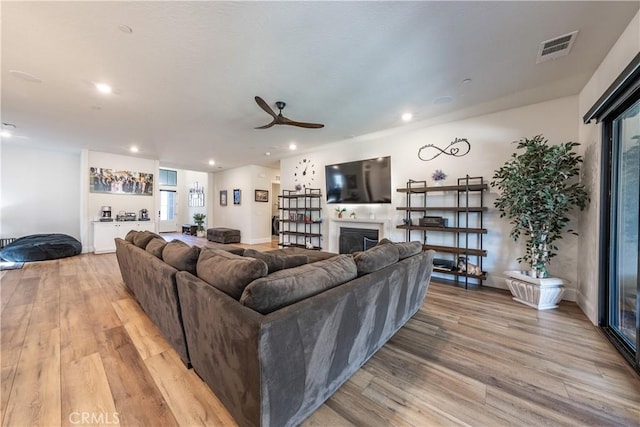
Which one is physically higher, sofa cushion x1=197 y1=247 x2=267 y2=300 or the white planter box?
sofa cushion x1=197 y1=247 x2=267 y2=300

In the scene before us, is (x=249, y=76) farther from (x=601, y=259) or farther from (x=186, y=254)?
(x=601, y=259)

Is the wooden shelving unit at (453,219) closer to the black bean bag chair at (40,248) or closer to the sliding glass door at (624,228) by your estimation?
the sliding glass door at (624,228)

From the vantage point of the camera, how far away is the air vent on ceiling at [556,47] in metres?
2.07

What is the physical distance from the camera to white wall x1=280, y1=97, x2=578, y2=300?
3.17m

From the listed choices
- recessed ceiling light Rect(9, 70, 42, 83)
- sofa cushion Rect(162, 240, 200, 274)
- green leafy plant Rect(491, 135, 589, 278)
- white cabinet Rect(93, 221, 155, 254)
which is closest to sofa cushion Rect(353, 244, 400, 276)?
sofa cushion Rect(162, 240, 200, 274)

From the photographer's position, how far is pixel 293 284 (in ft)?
4.26

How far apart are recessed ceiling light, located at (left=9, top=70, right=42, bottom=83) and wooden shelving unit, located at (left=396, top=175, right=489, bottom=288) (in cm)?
513

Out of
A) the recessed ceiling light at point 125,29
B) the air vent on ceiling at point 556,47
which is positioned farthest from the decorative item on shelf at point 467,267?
the recessed ceiling light at point 125,29

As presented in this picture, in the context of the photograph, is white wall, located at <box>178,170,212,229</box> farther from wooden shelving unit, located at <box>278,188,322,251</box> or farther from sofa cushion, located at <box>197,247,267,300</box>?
sofa cushion, located at <box>197,247,267,300</box>

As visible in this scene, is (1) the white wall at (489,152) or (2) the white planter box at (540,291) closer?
(2) the white planter box at (540,291)

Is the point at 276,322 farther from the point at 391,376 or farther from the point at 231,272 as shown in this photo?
the point at 391,376

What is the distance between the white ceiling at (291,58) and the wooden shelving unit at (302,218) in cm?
247

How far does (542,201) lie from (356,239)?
3067mm

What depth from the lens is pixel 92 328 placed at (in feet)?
7.46
